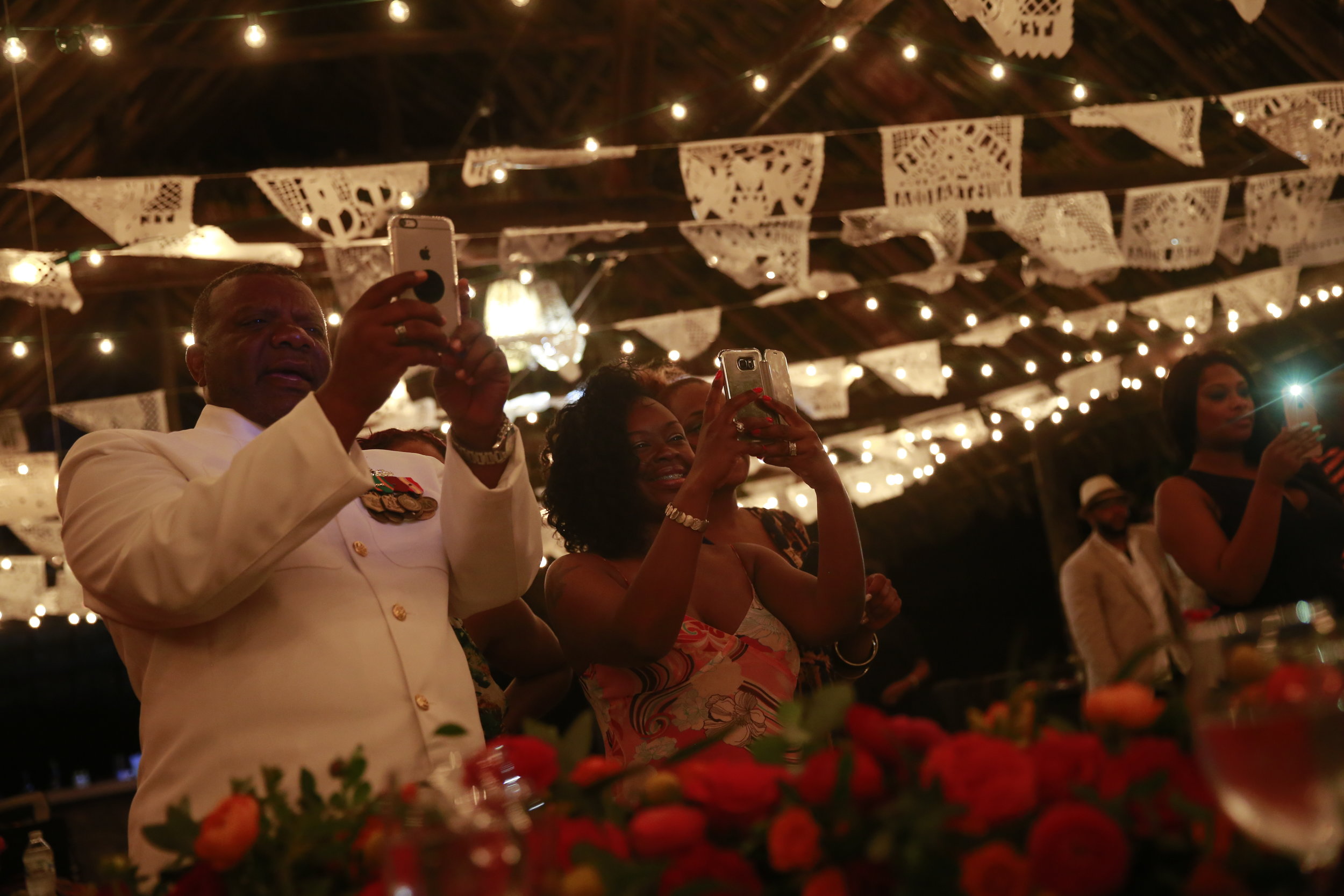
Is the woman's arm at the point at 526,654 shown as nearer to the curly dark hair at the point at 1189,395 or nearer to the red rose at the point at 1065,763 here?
the red rose at the point at 1065,763

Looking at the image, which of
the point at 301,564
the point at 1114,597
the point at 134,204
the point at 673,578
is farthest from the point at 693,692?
the point at 134,204

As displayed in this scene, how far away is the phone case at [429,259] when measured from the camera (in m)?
1.30

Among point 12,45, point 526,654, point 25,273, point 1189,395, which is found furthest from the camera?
point 25,273

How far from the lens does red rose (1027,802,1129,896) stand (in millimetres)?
608

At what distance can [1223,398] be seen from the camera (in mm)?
2600

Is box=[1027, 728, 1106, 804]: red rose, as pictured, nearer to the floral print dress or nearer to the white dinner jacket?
the white dinner jacket

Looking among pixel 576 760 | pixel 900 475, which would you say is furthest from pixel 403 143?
pixel 576 760

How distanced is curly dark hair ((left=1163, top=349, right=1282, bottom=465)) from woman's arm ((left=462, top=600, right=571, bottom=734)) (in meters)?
1.64

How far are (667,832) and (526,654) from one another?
124 centimetres

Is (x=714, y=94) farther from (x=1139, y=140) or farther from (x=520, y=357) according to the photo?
(x=1139, y=140)

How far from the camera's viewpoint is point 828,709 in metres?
0.75

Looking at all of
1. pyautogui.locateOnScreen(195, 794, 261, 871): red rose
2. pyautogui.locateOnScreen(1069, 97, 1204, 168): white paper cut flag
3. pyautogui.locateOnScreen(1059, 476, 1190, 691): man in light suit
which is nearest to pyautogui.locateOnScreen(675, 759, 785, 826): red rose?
pyautogui.locateOnScreen(195, 794, 261, 871): red rose

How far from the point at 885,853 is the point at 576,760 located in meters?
0.26

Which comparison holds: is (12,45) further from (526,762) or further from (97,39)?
(526,762)
